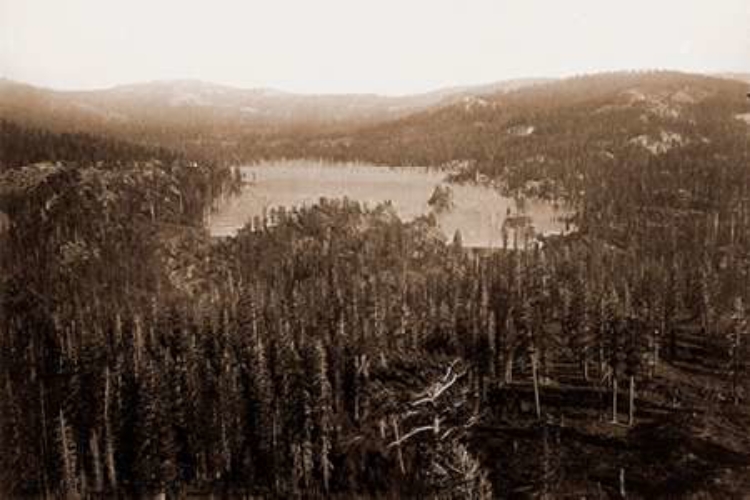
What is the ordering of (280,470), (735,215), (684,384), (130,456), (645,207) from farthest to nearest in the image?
(645,207), (735,215), (684,384), (130,456), (280,470)

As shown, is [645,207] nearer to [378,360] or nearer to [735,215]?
[735,215]

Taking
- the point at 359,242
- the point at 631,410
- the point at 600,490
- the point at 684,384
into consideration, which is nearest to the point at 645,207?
the point at 359,242

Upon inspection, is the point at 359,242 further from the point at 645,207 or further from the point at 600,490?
the point at 600,490

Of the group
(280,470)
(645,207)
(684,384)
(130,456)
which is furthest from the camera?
(645,207)

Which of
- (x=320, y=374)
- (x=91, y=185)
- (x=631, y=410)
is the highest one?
(x=91, y=185)

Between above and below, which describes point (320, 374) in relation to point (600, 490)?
above

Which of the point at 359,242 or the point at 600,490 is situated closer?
the point at 600,490
